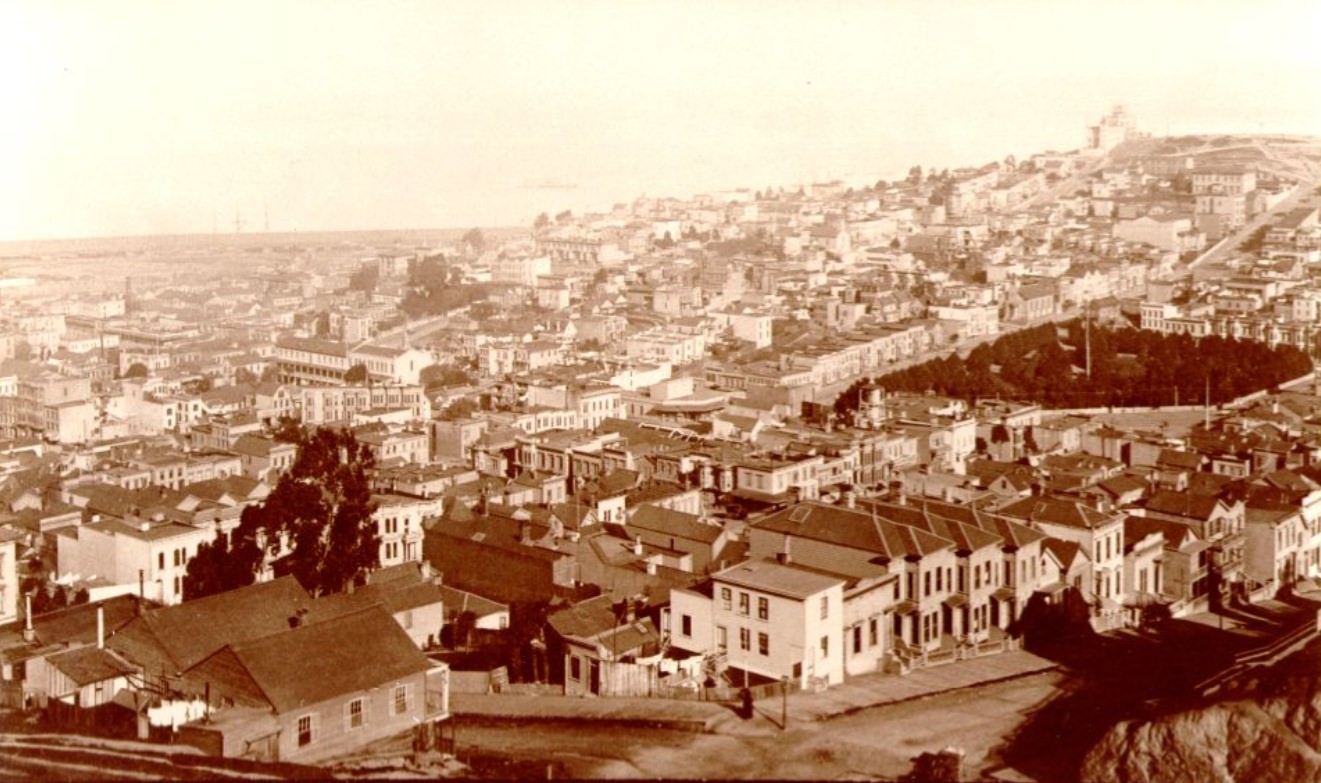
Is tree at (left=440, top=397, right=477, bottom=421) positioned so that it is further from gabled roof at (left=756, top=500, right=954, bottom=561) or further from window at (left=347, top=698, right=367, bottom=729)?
window at (left=347, top=698, right=367, bottom=729)

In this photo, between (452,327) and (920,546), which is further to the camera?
(452,327)

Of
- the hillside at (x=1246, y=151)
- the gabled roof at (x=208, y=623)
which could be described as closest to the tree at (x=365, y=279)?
the hillside at (x=1246, y=151)

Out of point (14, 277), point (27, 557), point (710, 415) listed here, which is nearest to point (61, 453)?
point (27, 557)

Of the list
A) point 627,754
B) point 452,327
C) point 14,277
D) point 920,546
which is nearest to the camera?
point 627,754

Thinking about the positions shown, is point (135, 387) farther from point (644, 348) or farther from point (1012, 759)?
point (1012, 759)

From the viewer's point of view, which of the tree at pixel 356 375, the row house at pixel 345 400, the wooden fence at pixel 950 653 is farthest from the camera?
the tree at pixel 356 375

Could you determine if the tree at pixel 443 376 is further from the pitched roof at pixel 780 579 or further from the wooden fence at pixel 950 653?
the pitched roof at pixel 780 579
